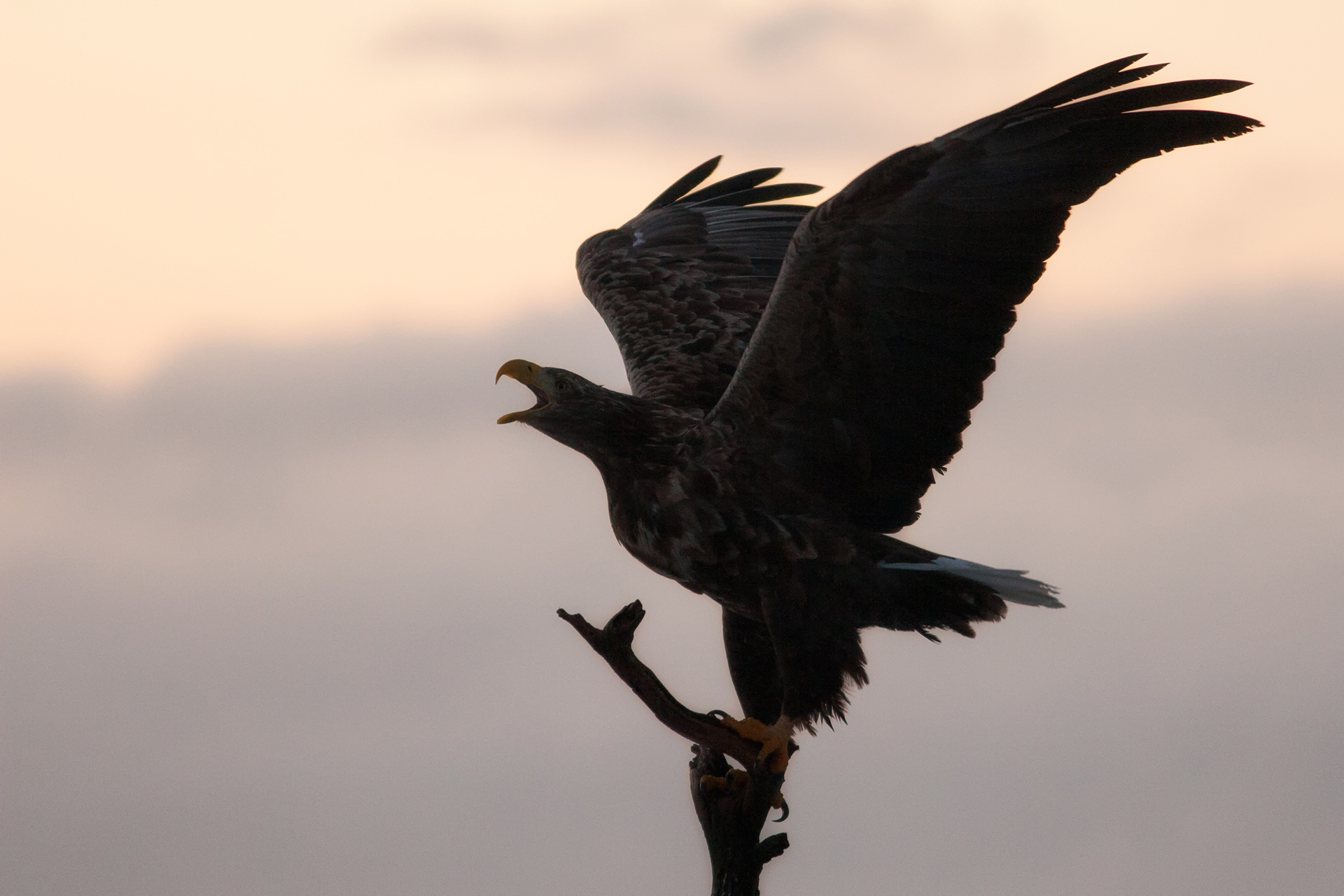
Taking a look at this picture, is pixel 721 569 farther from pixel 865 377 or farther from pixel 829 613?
pixel 865 377

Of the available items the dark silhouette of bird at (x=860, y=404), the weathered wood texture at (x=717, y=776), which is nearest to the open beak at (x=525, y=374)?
the dark silhouette of bird at (x=860, y=404)

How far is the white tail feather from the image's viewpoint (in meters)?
6.86

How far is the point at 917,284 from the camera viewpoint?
6.90m

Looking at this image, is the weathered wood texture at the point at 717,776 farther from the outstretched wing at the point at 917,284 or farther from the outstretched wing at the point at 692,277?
the outstretched wing at the point at 692,277

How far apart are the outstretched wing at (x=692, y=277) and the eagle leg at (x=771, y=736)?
1955 millimetres

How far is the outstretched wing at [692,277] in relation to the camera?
28.8 feet

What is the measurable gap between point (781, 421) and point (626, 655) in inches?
53.5

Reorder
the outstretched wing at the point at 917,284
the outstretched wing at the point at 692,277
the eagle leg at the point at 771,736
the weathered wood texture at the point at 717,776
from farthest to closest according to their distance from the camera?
the outstretched wing at the point at 692,277
the eagle leg at the point at 771,736
the outstretched wing at the point at 917,284
the weathered wood texture at the point at 717,776

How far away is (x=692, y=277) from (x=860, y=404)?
2.98 meters

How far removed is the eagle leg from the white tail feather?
2.94ft

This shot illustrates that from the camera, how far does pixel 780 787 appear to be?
7285mm

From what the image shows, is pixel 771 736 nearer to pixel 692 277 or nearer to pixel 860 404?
pixel 860 404


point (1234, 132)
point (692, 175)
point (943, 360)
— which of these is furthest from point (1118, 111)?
point (692, 175)

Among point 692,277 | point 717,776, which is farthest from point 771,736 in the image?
point 692,277
